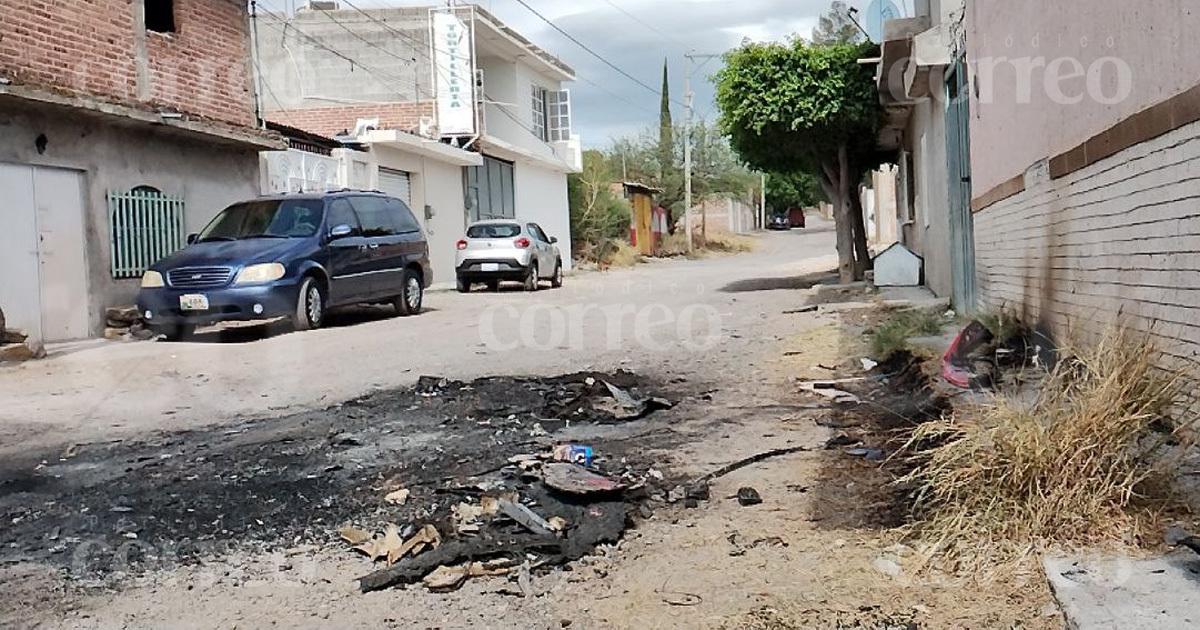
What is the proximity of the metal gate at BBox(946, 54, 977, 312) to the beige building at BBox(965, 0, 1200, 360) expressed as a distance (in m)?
1.54

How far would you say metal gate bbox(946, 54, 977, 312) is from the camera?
1159 centimetres

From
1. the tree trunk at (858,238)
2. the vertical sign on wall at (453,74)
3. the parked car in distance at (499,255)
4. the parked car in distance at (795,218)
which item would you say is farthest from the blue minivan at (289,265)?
the parked car in distance at (795,218)

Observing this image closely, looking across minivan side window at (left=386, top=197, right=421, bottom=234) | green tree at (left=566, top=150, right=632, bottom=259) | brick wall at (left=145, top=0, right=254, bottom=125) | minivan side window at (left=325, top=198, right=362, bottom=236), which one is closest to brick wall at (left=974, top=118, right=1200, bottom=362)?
minivan side window at (left=325, top=198, right=362, bottom=236)

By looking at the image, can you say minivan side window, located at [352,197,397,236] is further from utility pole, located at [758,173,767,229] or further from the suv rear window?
utility pole, located at [758,173,767,229]

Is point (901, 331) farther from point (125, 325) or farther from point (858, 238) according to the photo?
point (858, 238)

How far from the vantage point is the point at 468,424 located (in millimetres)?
6867

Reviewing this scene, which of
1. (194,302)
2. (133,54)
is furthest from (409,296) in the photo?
(133,54)

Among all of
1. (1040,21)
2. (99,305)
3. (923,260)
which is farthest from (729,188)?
(1040,21)

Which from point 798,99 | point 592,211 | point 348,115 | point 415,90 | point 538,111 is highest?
point 538,111

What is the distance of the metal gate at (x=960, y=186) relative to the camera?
11.6 meters

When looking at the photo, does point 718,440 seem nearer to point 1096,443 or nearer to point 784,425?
point 784,425

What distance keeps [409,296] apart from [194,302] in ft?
13.7

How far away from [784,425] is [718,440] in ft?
1.97

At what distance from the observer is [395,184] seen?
2395 centimetres
